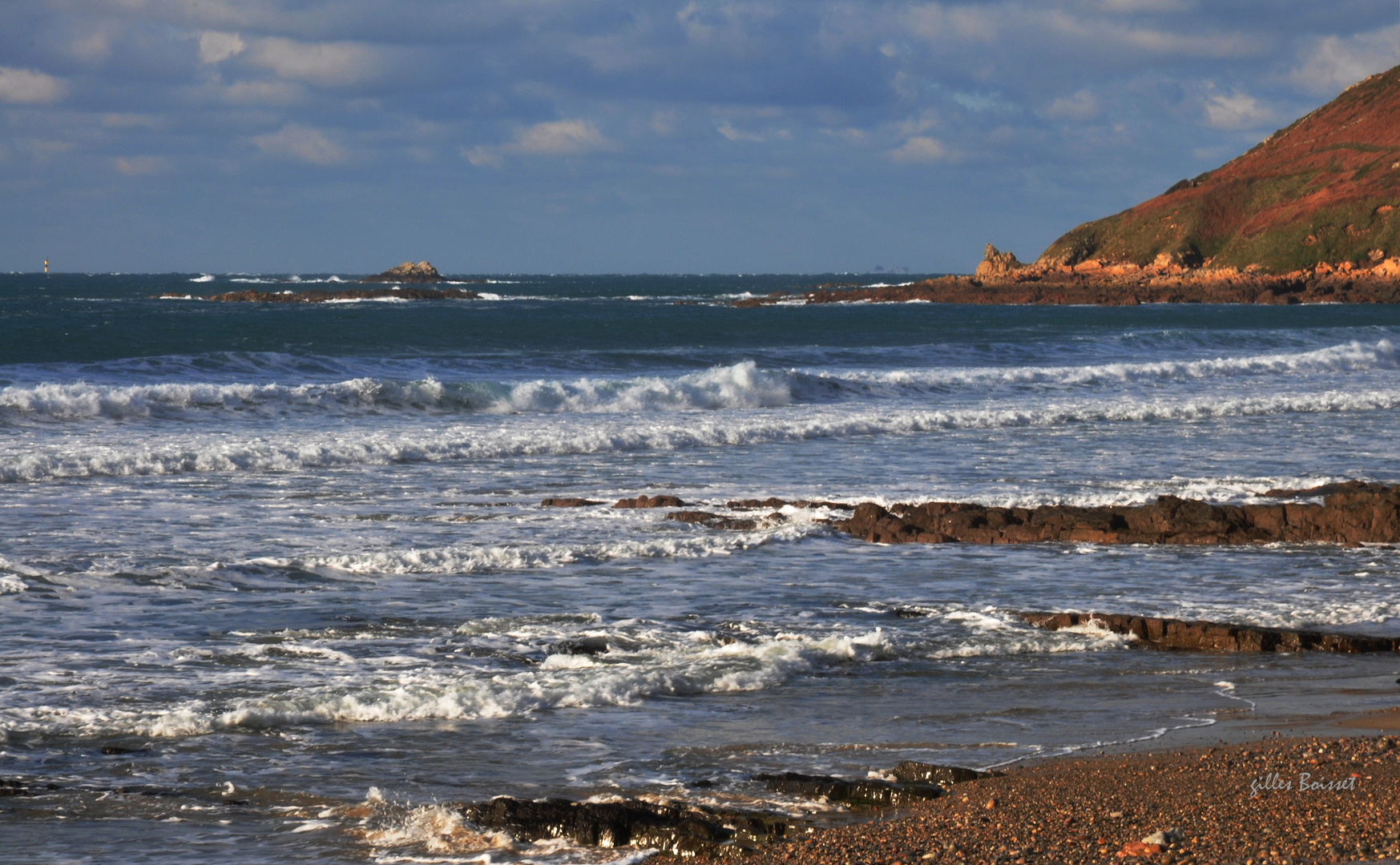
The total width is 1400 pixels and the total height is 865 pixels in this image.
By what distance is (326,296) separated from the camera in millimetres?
80625

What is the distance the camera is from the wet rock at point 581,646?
7.17m

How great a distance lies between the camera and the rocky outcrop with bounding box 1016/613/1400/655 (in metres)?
7.34

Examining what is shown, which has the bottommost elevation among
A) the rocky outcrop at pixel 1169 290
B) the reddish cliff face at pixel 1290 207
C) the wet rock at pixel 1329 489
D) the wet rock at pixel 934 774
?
the wet rock at pixel 934 774

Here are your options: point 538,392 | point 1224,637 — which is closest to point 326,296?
point 538,392

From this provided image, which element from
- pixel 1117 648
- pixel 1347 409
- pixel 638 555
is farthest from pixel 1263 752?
pixel 1347 409

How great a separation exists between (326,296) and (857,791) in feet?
262

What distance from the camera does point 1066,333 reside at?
158ft

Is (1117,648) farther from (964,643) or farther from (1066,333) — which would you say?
(1066,333)

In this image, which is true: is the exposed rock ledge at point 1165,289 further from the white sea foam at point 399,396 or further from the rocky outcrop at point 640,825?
the rocky outcrop at point 640,825

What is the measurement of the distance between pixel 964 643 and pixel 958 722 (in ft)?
4.94

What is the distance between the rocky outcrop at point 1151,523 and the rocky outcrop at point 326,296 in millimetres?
69479

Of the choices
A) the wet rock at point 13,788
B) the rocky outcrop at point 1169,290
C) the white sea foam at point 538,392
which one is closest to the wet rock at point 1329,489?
the wet rock at point 13,788

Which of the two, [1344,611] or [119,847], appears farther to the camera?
[1344,611]
